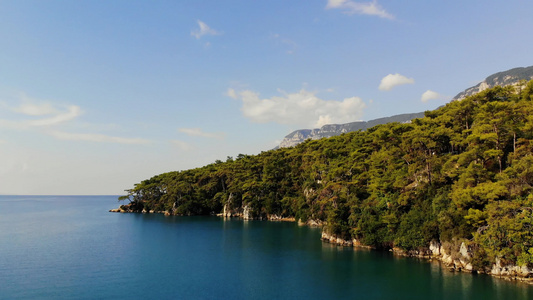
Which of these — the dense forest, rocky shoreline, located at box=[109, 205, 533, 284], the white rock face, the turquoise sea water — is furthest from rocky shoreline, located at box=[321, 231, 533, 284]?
the white rock face

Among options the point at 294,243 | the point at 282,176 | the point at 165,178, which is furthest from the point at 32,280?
the point at 165,178

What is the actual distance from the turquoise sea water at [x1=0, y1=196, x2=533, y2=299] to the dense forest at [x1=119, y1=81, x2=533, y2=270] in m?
3.54

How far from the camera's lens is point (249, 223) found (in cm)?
7794

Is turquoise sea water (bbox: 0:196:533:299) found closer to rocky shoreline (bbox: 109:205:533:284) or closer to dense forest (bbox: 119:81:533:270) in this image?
rocky shoreline (bbox: 109:205:533:284)

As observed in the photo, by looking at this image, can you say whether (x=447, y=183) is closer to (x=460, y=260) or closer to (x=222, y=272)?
(x=460, y=260)

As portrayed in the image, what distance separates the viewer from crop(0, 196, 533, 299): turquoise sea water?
2848 cm

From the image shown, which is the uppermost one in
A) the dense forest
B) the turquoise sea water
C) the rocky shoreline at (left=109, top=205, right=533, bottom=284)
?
the dense forest

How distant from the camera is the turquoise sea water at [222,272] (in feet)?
93.5

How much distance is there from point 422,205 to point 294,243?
852 inches

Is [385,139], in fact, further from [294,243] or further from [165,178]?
[165,178]

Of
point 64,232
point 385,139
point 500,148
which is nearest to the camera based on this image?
point 500,148

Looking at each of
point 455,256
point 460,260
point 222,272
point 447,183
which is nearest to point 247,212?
point 222,272

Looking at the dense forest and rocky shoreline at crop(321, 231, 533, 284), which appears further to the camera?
the dense forest

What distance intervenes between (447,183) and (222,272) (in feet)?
100
